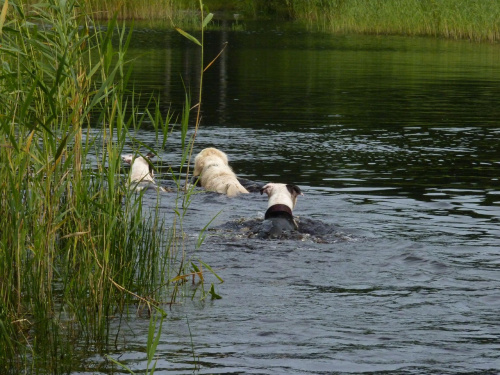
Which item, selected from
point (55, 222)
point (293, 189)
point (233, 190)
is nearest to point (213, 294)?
point (55, 222)

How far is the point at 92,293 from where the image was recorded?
611 centimetres

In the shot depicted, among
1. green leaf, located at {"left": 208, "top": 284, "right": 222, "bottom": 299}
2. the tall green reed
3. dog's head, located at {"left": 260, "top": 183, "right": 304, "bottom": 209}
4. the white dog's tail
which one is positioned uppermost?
the tall green reed

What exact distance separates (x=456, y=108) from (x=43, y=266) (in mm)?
15557

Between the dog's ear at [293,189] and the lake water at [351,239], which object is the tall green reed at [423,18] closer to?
the lake water at [351,239]

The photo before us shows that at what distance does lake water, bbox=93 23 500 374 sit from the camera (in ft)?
19.4

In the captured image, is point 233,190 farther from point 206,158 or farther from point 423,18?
point 423,18

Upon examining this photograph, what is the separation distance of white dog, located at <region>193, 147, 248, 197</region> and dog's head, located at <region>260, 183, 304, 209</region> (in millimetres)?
1630

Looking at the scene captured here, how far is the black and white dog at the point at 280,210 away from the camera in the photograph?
899 cm

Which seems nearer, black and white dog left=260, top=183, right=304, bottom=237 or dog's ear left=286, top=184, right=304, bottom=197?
black and white dog left=260, top=183, right=304, bottom=237

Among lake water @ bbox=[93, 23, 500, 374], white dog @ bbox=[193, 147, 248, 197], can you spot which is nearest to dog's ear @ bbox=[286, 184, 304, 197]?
lake water @ bbox=[93, 23, 500, 374]

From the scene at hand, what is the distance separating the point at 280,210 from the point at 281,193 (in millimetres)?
448

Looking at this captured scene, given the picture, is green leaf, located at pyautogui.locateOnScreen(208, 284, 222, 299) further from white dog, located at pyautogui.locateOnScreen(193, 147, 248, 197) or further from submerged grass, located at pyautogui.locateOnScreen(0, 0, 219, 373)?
white dog, located at pyautogui.locateOnScreen(193, 147, 248, 197)

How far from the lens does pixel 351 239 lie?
9.03 m

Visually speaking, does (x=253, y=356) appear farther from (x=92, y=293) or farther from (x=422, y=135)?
(x=422, y=135)
